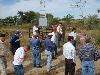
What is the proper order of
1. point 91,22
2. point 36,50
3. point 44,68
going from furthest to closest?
1. point 91,22
2. point 44,68
3. point 36,50

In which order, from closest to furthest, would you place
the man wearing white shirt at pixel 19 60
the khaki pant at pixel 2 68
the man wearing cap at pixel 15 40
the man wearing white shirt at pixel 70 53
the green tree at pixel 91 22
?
the man wearing white shirt at pixel 19 60
the khaki pant at pixel 2 68
the man wearing white shirt at pixel 70 53
the man wearing cap at pixel 15 40
the green tree at pixel 91 22

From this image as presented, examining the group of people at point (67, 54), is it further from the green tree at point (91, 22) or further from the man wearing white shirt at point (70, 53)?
the green tree at point (91, 22)

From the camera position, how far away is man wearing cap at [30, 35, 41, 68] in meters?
19.6

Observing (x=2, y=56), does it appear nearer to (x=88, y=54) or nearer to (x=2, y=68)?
(x=2, y=68)

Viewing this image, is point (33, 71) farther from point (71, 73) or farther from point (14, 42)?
point (71, 73)

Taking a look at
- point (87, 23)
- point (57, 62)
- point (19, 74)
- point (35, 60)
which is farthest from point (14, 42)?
point (87, 23)

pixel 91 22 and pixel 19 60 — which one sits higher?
pixel 91 22

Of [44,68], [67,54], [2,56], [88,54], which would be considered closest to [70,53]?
[67,54]

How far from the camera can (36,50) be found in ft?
65.2

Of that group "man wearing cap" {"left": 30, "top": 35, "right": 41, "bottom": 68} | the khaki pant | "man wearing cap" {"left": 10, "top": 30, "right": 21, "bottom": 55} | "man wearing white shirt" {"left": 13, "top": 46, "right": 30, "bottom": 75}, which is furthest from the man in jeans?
"man wearing cap" {"left": 10, "top": 30, "right": 21, "bottom": 55}

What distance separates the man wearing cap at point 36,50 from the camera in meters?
19.6

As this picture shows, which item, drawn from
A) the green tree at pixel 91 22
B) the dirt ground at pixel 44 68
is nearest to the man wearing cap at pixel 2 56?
the dirt ground at pixel 44 68

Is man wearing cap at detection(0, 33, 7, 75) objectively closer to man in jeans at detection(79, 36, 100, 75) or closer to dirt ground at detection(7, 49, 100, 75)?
dirt ground at detection(7, 49, 100, 75)

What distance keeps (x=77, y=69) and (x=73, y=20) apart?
83.3 ft
